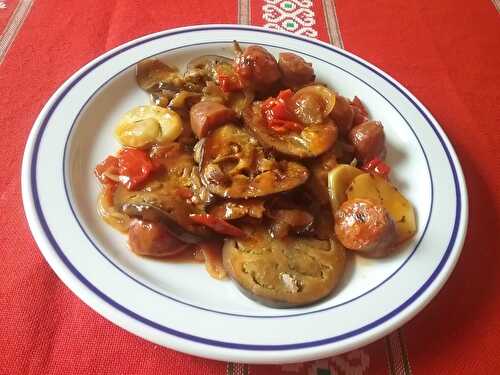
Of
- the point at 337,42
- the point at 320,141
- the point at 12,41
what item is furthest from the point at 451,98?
the point at 12,41

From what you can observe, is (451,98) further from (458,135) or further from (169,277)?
(169,277)

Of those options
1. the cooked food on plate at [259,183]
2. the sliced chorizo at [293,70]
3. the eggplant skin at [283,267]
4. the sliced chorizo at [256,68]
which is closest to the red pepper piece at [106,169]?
the cooked food on plate at [259,183]

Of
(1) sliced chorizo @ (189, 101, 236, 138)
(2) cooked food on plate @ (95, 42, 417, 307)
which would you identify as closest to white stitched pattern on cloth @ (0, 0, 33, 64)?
(2) cooked food on plate @ (95, 42, 417, 307)

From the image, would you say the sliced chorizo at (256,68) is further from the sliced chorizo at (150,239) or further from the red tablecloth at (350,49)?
the red tablecloth at (350,49)

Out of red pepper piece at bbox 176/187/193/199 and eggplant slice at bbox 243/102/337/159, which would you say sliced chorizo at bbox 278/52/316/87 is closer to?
eggplant slice at bbox 243/102/337/159

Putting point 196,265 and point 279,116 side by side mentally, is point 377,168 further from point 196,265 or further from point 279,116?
point 196,265

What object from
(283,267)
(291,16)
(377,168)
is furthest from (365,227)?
(291,16)
